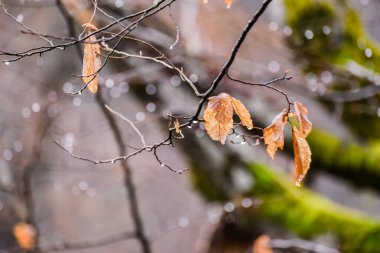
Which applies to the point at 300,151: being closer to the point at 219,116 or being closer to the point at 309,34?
the point at 219,116

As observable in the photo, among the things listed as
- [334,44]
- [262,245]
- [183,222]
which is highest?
[334,44]

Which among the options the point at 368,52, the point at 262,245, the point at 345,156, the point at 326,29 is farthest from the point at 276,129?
the point at 345,156

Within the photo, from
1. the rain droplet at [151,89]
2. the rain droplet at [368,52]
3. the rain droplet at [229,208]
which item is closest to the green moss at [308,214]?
the rain droplet at [229,208]

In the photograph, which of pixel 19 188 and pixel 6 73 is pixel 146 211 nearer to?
pixel 6 73

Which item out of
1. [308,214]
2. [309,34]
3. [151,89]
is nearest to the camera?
[308,214]

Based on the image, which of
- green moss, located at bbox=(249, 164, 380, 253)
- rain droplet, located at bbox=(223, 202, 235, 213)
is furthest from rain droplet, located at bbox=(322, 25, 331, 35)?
rain droplet, located at bbox=(223, 202, 235, 213)

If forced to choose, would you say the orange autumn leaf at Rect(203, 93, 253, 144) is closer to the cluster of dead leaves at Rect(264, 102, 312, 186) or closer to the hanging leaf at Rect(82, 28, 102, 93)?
the cluster of dead leaves at Rect(264, 102, 312, 186)

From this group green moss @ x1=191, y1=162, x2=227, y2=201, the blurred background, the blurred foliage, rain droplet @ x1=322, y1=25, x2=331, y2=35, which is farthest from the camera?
green moss @ x1=191, y1=162, x2=227, y2=201
